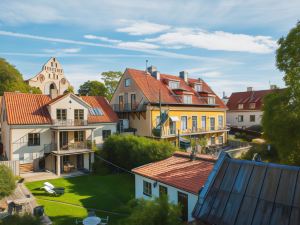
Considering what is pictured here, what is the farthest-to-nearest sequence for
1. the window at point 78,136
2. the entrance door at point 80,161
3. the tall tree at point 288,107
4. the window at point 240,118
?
1. the window at point 240,118
2. the window at point 78,136
3. the entrance door at point 80,161
4. the tall tree at point 288,107

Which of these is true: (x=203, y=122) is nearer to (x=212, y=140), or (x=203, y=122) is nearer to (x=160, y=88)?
(x=212, y=140)

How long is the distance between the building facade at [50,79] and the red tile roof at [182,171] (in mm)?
65103

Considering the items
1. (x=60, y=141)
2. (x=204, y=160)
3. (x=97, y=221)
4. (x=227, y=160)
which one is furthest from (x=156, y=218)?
(x=60, y=141)

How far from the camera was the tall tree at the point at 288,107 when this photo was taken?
44.6ft

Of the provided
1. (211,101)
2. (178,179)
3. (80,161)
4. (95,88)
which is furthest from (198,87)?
(95,88)

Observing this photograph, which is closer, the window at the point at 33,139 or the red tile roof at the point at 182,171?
the red tile roof at the point at 182,171

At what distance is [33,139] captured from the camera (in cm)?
2606

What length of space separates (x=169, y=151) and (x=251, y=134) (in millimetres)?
28777

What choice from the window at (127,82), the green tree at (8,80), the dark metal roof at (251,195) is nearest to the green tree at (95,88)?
the green tree at (8,80)

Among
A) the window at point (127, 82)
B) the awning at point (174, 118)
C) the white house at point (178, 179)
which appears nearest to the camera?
the white house at point (178, 179)

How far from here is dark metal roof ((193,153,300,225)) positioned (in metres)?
7.12

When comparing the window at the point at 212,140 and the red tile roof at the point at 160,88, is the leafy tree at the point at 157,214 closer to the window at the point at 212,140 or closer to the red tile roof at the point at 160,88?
the red tile roof at the point at 160,88

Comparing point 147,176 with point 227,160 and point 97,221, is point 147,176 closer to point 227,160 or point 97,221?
point 97,221

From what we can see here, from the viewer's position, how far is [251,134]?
A: 43.3m
